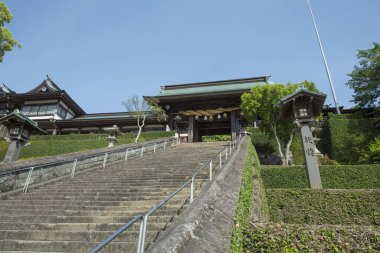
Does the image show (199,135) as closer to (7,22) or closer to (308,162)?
(308,162)

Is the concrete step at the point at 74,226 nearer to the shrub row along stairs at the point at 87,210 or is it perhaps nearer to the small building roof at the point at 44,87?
the shrub row along stairs at the point at 87,210

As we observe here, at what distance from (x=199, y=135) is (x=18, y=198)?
64.5ft

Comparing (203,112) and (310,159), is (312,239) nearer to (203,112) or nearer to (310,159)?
(310,159)

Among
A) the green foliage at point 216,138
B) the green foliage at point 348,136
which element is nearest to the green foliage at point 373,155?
the green foliage at point 348,136

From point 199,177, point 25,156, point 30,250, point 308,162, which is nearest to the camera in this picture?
point 30,250

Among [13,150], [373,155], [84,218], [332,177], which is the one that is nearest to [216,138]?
[373,155]

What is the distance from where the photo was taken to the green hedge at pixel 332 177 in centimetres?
1130

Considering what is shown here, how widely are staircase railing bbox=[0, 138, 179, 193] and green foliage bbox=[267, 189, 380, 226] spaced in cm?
784

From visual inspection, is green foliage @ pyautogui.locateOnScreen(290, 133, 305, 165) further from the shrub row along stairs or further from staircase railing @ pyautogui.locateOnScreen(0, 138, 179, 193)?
the shrub row along stairs

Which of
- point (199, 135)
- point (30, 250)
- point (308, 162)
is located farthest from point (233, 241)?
point (199, 135)

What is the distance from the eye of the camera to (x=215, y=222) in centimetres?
419

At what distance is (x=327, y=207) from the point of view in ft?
28.5

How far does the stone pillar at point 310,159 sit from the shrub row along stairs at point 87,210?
15.8 feet

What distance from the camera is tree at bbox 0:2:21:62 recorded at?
13500mm
